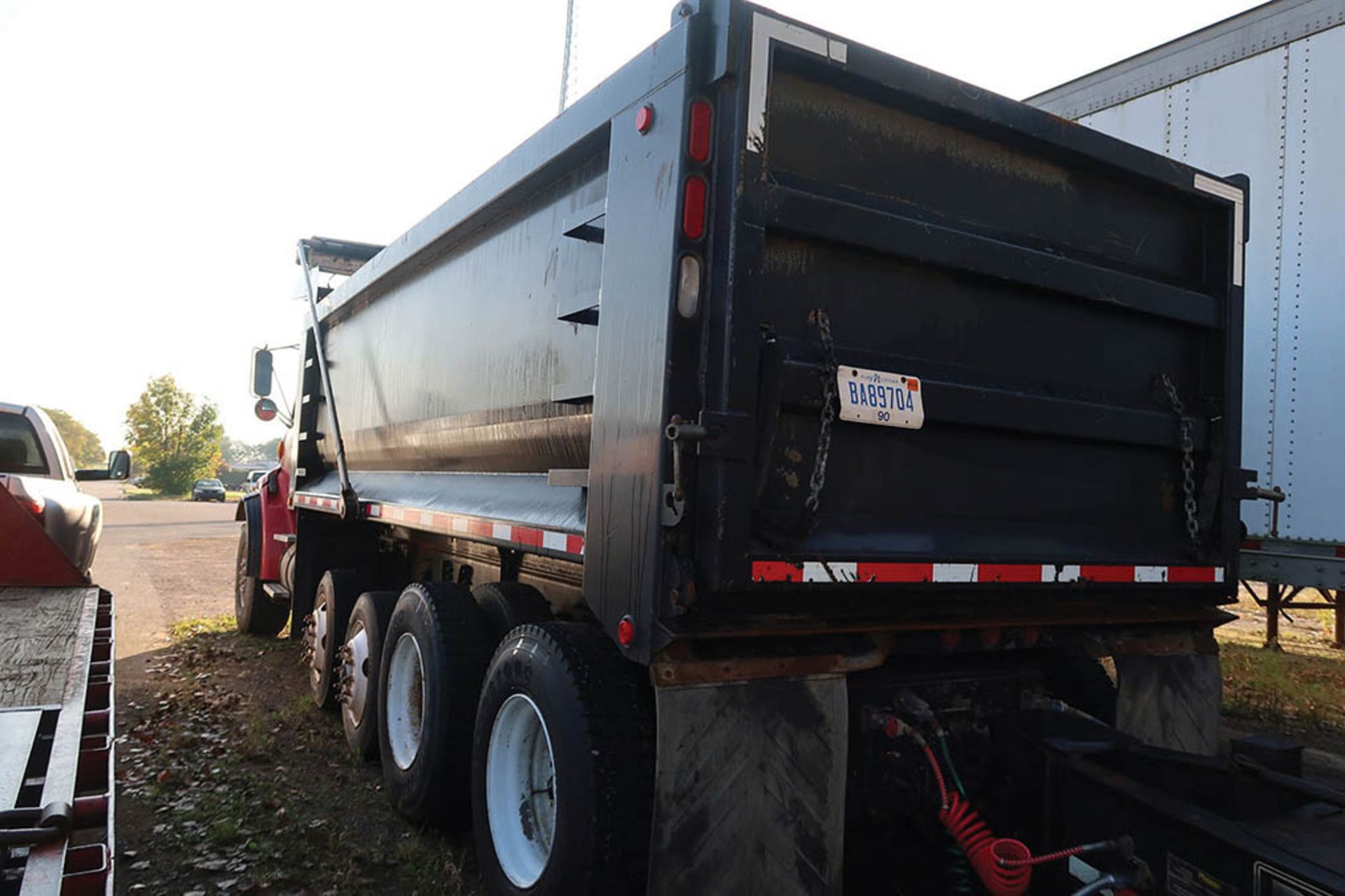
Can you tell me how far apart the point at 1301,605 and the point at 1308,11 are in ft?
15.9

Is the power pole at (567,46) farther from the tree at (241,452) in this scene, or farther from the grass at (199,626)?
the tree at (241,452)

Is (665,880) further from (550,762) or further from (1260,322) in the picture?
(1260,322)

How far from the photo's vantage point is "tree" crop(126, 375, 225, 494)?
219 feet

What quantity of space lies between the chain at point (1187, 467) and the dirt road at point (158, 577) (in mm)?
7041

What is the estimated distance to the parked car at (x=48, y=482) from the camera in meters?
5.01

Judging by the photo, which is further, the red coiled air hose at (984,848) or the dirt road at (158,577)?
the dirt road at (158,577)

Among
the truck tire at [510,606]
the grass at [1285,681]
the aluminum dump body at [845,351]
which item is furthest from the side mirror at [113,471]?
the grass at [1285,681]

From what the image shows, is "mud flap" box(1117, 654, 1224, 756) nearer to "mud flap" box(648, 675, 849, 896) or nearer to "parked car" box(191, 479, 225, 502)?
"mud flap" box(648, 675, 849, 896)

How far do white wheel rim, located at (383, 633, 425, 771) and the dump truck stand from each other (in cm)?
2

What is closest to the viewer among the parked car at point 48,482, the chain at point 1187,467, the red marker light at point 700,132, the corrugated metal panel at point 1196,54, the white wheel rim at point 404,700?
the red marker light at point 700,132

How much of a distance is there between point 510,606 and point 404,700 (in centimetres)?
96

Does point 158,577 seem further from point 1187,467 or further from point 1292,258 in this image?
point 1292,258

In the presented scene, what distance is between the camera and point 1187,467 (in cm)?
345

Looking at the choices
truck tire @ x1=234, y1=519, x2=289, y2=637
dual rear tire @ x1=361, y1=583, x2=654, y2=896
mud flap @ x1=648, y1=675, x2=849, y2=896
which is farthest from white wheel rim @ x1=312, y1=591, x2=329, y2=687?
mud flap @ x1=648, y1=675, x2=849, y2=896
